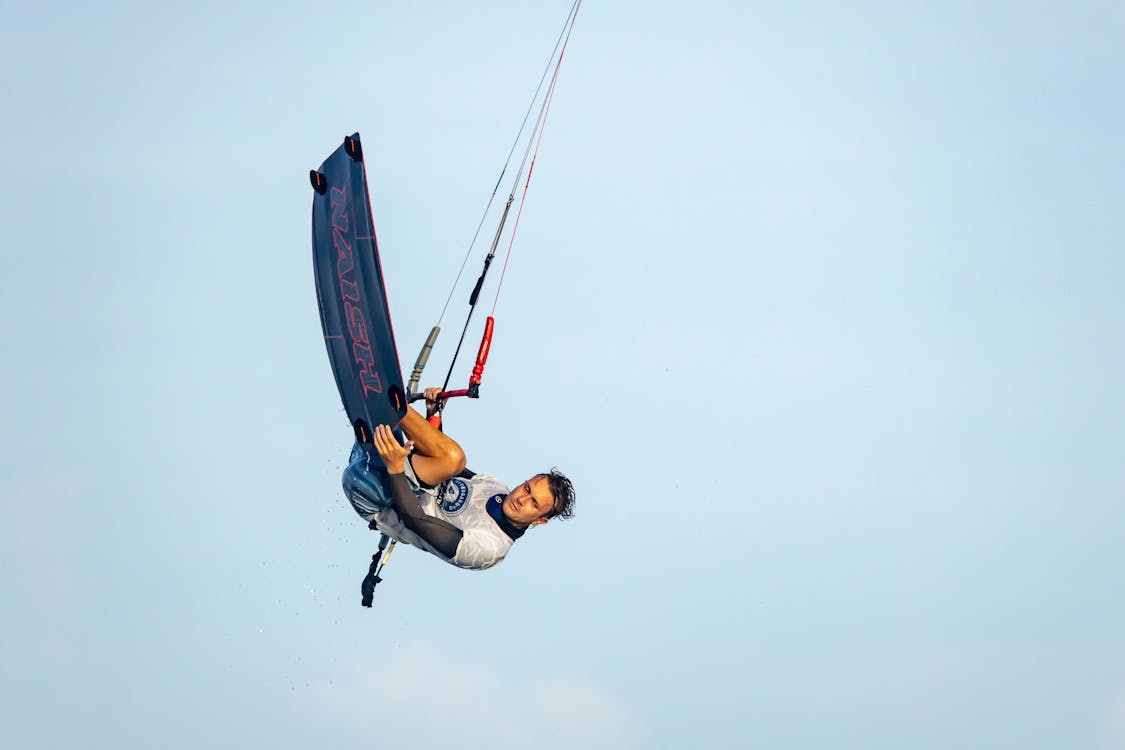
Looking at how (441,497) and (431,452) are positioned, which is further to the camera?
(441,497)

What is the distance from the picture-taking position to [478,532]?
523 inches

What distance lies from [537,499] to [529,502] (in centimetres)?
6

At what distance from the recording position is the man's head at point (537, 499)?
A: 44.0ft

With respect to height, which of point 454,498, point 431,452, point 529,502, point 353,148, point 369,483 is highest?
point 353,148

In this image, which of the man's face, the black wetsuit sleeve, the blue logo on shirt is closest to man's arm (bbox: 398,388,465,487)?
the black wetsuit sleeve

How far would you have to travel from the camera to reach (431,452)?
12602mm

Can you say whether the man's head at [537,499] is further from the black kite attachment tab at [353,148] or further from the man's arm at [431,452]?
the black kite attachment tab at [353,148]

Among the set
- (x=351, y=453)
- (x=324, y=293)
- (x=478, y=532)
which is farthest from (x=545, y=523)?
(x=324, y=293)

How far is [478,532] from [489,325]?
58.1 inches

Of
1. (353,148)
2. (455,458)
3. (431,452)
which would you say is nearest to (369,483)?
(431,452)

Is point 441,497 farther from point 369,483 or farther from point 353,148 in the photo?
point 353,148

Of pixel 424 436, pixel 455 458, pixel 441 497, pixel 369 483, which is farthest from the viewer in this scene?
pixel 441 497

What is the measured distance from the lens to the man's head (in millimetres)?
13414

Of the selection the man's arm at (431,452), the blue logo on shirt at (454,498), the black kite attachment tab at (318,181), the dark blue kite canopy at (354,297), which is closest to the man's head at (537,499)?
the blue logo on shirt at (454,498)
